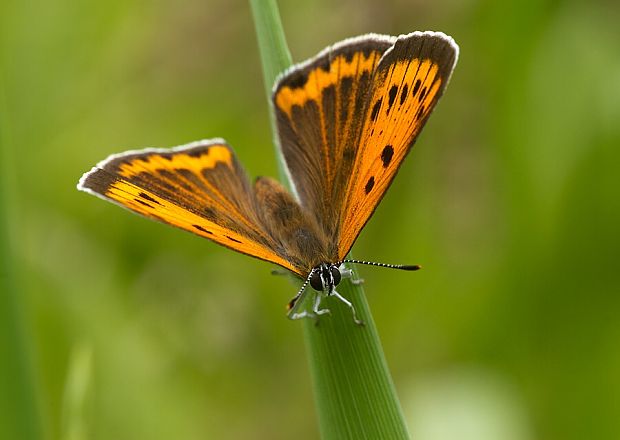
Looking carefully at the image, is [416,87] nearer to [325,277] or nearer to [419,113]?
[419,113]

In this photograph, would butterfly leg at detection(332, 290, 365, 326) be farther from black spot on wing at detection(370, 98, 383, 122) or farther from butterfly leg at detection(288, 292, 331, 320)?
black spot on wing at detection(370, 98, 383, 122)

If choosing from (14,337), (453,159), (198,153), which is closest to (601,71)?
(453,159)

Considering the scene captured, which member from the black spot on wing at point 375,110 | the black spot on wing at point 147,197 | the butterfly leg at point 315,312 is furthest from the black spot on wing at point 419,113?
the black spot on wing at point 147,197

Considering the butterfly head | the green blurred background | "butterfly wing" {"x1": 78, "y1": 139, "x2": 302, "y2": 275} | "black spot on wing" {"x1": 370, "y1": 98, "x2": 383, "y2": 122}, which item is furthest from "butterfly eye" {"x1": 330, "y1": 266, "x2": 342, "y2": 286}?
the green blurred background

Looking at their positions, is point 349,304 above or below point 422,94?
below

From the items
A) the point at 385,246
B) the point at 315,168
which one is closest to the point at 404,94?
the point at 315,168

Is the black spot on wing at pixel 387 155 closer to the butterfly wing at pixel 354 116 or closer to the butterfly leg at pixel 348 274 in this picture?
the butterfly wing at pixel 354 116

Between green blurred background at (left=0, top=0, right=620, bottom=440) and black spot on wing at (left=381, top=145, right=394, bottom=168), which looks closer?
black spot on wing at (left=381, top=145, right=394, bottom=168)
